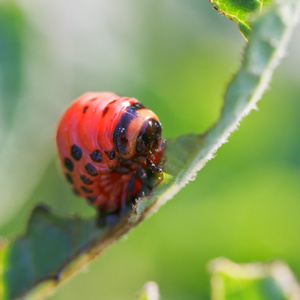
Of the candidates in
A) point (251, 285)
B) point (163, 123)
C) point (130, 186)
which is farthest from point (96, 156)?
point (163, 123)

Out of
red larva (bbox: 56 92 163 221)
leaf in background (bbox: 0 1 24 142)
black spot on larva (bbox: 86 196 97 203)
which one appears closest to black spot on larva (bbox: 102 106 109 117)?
red larva (bbox: 56 92 163 221)

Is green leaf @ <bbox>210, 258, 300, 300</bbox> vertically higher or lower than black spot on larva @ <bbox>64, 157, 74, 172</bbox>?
higher

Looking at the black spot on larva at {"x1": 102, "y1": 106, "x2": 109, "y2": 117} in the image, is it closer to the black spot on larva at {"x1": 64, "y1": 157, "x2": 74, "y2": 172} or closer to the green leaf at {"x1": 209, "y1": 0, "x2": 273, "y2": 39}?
the black spot on larva at {"x1": 64, "y1": 157, "x2": 74, "y2": 172}

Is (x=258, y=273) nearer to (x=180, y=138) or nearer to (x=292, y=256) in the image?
(x=180, y=138)

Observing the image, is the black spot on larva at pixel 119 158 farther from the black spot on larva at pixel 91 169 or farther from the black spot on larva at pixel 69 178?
the black spot on larva at pixel 69 178

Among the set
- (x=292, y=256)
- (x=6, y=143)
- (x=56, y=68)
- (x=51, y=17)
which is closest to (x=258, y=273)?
(x=292, y=256)

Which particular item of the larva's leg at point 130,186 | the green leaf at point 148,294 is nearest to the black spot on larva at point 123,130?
the larva's leg at point 130,186
